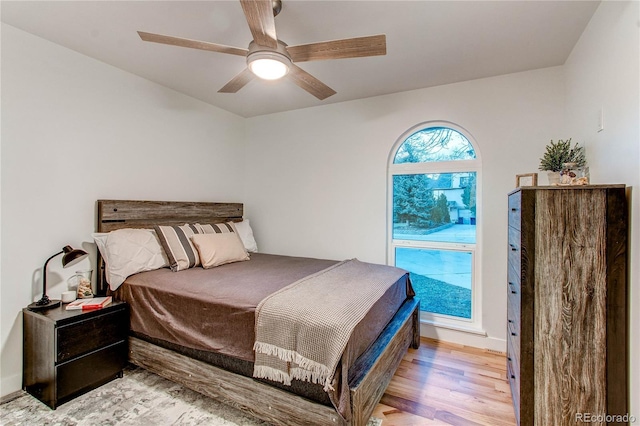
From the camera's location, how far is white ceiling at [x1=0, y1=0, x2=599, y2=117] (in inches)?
72.8

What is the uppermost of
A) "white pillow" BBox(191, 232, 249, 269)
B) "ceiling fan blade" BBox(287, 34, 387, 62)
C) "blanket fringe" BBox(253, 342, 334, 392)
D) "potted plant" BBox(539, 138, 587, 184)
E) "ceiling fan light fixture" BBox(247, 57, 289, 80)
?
"ceiling fan blade" BBox(287, 34, 387, 62)

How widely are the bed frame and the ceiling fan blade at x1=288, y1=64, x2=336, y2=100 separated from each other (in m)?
1.86

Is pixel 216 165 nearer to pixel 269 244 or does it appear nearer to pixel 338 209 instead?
pixel 269 244

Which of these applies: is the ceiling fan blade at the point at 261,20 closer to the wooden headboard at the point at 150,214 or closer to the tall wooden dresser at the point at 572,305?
the tall wooden dresser at the point at 572,305

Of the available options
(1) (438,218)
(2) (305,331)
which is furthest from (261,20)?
(1) (438,218)

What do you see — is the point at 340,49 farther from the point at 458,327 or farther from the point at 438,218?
the point at 458,327

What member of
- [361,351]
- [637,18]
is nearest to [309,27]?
[637,18]

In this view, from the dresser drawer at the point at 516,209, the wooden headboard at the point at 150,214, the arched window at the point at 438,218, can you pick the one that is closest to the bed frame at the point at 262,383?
the wooden headboard at the point at 150,214

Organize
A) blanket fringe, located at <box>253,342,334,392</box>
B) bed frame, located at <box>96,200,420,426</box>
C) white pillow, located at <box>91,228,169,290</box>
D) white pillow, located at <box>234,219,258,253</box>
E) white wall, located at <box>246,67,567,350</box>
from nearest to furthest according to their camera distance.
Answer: blanket fringe, located at <box>253,342,334,392</box>, bed frame, located at <box>96,200,420,426</box>, white pillow, located at <box>91,228,169,290</box>, white wall, located at <box>246,67,567,350</box>, white pillow, located at <box>234,219,258,253</box>

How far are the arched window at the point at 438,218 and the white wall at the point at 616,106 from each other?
100 cm

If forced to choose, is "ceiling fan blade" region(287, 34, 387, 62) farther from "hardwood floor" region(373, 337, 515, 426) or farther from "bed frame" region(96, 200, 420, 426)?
"hardwood floor" region(373, 337, 515, 426)

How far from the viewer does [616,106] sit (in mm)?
1572

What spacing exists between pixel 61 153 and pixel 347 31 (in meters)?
2.41

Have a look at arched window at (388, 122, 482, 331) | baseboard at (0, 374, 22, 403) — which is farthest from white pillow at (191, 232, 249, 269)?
arched window at (388, 122, 482, 331)
